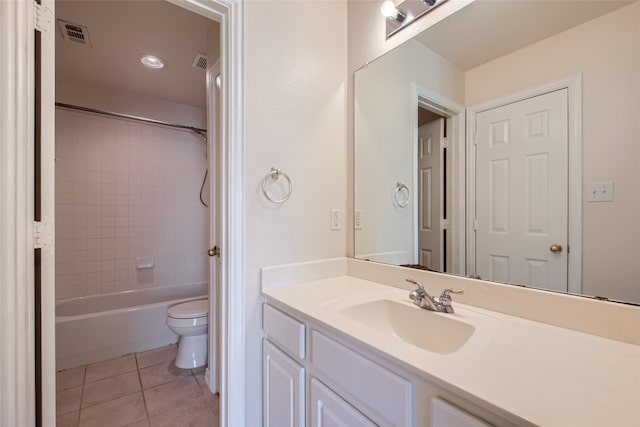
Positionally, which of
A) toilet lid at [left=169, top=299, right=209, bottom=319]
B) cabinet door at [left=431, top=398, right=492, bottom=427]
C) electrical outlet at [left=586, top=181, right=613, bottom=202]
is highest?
electrical outlet at [left=586, top=181, right=613, bottom=202]

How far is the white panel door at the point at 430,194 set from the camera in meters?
1.19

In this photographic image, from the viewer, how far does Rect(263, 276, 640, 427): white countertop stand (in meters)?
0.46

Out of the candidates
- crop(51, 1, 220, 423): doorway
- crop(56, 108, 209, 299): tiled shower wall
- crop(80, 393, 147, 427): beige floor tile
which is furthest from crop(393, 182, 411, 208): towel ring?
crop(56, 108, 209, 299): tiled shower wall

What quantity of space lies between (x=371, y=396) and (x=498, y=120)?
102cm

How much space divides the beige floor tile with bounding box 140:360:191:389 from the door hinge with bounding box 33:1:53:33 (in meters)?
2.02

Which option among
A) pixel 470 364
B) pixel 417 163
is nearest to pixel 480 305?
pixel 470 364

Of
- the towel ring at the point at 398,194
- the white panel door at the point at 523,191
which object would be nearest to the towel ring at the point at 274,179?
the towel ring at the point at 398,194

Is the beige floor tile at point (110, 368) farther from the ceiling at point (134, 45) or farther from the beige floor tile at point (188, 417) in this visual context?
the ceiling at point (134, 45)

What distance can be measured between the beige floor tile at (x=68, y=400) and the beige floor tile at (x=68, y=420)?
0.04 meters

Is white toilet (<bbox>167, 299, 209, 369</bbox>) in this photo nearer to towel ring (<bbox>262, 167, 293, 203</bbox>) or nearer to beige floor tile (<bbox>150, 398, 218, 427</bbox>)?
beige floor tile (<bbox>150, 398, 218, 427</bbox>)

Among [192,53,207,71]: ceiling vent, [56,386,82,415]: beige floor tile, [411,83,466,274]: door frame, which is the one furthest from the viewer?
[192,53,207,71]: ceiling vent

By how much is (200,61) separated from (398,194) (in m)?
1.99

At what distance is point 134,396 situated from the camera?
1.70m

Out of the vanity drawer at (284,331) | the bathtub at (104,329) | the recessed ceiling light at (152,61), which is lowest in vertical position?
the bathtub at (104,329)
